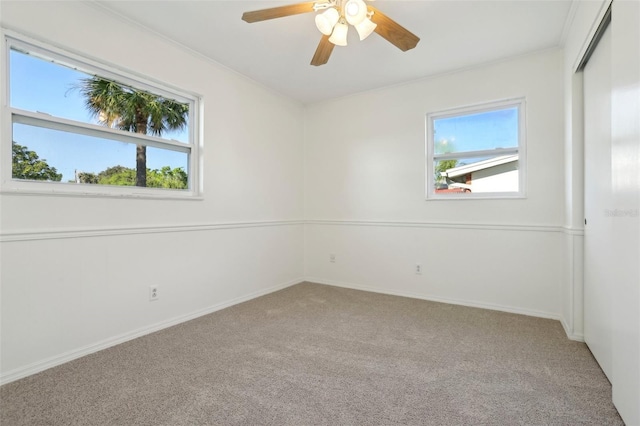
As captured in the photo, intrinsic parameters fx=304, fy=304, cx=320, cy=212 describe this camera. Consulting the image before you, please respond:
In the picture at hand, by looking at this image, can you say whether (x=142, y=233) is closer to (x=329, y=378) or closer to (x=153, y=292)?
(x=153, y=292)

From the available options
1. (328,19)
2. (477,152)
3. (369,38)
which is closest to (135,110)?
(328,19)

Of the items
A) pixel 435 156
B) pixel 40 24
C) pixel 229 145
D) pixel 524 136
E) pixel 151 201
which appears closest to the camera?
pixel 40 24

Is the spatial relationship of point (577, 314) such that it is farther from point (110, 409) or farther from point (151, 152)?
point (151, 152)

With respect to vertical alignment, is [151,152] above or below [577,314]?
above

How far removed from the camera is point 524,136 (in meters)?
3.02

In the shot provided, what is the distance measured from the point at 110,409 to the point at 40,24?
2.37m

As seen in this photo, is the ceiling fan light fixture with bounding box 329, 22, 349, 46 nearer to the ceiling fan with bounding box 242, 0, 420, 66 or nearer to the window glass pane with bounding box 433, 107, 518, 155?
the ceiling fan with bounding box 242, 0, 420, 66

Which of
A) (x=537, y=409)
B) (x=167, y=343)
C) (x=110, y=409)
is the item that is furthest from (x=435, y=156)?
(x=110, y=409)

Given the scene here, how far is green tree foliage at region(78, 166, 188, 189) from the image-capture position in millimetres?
2320

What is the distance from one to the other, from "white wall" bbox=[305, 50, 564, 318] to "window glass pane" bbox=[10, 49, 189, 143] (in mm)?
2047

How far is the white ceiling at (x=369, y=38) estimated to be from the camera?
7.39ft

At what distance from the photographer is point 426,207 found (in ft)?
11.5

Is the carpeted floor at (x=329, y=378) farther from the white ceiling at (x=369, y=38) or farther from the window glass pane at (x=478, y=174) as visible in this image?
the white ceiling at (x=369, y=38)

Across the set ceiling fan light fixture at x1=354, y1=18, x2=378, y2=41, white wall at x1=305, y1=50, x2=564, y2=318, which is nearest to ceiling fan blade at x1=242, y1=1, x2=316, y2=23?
ceiling fan light fixture at x1=354, y1=18, x2=378, y2=41
